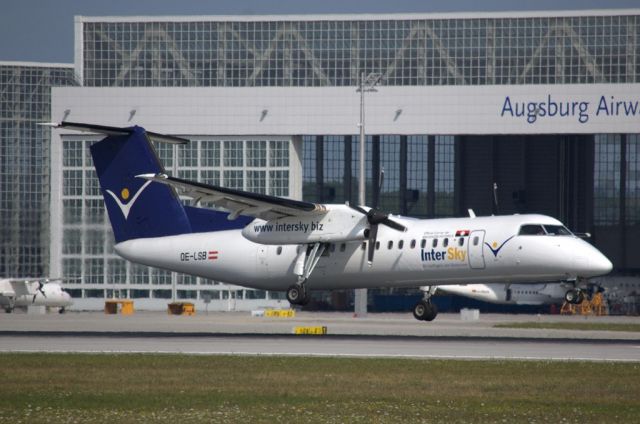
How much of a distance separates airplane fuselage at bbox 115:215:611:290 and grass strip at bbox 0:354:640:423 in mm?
8488

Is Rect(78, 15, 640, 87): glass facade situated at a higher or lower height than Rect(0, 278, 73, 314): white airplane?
higher

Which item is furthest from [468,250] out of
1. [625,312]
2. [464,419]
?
[625,312]

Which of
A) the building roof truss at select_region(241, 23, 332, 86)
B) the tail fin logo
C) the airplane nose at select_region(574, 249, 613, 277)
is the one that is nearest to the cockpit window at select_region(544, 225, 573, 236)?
the airplane nose at select_region(574, 249, 613, 277)

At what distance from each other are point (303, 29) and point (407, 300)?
21566 millimetres

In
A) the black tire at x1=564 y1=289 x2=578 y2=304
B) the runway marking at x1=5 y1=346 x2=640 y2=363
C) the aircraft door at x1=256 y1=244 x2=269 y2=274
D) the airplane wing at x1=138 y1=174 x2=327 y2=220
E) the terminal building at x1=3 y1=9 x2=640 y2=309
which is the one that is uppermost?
the terminal building at x1=3 y1=9 x2=640 y2=309

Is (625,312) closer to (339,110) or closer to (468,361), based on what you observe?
(339,110)

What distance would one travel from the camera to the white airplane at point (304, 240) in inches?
1471

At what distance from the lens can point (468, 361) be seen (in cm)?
2953

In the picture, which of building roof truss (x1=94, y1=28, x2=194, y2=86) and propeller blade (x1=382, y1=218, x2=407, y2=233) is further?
building roof truss (x1=94, y1=28, x2=194, y2=86)

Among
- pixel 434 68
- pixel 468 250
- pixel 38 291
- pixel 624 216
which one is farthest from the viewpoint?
pixel 624 216

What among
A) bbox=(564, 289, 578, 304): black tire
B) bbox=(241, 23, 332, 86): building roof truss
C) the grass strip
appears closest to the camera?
the grass strip

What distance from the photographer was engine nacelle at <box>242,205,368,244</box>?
4003 centimetres

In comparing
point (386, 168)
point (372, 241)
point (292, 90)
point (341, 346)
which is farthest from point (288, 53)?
point (341, 346)

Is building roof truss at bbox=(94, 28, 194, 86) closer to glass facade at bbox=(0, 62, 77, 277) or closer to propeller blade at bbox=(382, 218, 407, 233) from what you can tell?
glass facade at bbox=(0, 62, 77, 277)
